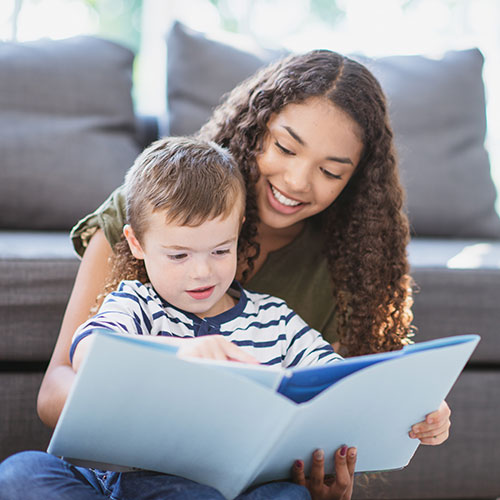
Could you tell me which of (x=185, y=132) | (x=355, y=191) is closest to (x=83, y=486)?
(x=355, y=191)

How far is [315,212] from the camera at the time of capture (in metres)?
1.18

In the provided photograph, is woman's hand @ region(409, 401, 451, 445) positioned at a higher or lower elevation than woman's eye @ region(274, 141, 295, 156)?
Result: lower

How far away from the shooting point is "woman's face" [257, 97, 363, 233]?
3.57 ft

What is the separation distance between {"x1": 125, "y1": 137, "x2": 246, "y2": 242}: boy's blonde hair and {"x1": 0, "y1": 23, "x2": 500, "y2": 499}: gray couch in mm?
375

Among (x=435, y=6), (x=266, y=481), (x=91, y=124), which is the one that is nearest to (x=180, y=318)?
(x=266, y=481)

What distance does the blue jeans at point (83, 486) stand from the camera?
2.47 feet

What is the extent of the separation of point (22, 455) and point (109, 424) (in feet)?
0.63

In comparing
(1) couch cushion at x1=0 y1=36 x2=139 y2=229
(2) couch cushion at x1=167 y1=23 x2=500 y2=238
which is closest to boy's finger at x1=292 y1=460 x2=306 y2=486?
(1) couch cushion at x1=0 y1=36 x2=139 y2=229

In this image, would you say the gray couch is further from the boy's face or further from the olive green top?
the boy's face

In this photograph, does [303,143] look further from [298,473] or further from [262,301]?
[298,473]

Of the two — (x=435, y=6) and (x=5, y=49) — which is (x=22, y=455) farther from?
(x=435, y=6)

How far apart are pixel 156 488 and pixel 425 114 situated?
1.48 m

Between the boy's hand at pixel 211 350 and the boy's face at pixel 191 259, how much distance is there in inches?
8.1

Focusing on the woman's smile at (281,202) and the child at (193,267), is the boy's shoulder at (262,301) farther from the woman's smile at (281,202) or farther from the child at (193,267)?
the woman's smile at (281,202)
